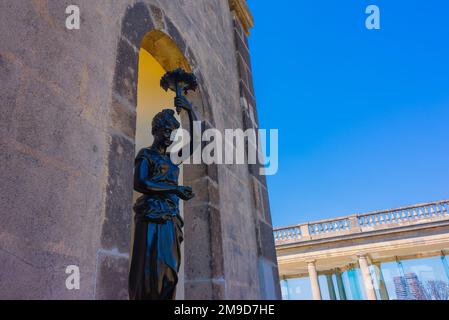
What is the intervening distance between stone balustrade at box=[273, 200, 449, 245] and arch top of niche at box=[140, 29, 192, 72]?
1277 cm

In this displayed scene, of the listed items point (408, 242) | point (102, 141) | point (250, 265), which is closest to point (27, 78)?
point (102, 141)

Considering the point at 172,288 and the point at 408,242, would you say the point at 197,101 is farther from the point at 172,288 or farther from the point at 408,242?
the point at 408,242

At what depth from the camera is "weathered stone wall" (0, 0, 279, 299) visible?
3.85ft

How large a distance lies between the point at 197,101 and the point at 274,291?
7.09 ft

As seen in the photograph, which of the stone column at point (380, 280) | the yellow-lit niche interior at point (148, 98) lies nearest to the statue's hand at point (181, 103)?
the yellow-lit niche interior at point (148, 98)

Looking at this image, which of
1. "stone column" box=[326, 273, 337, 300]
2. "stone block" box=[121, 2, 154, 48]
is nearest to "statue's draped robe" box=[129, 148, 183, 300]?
"stone block" box=[121, 2, 154, 48]

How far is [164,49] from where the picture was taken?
9.10ft

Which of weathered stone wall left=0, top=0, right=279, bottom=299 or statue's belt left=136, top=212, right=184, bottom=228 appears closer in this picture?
weathered stone wall left=0, top=0, right=279, bottom=299

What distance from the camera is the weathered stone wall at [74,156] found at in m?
1.17

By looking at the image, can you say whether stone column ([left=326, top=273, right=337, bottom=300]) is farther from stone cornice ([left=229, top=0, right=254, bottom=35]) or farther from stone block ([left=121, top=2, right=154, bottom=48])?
stone block ([left=121, top=2, right=154, bottom=48])

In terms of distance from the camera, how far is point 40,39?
1.42m

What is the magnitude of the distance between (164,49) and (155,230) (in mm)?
1713

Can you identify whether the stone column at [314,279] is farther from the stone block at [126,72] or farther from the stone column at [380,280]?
the stone block at [126,72]

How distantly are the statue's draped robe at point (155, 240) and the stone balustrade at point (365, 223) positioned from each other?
1340 cm
